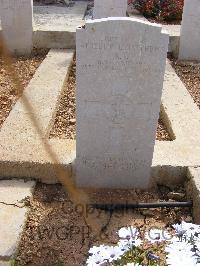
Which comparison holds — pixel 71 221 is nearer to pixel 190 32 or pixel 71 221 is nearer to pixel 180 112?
pixel 180 112

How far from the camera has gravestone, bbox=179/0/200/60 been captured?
5.94 meters

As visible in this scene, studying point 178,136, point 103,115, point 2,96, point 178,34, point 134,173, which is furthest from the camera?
point 178,34

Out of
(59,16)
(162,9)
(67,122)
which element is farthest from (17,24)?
(162,9)

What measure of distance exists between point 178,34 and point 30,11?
2.42 m

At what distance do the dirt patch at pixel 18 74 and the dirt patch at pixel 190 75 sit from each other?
6.83ft

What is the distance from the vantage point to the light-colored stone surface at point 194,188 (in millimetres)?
2950

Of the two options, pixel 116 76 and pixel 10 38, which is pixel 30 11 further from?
pixel 116 76

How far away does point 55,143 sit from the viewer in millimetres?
3523

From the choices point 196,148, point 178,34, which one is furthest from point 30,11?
point 196,148

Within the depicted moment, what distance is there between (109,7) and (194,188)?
415cm

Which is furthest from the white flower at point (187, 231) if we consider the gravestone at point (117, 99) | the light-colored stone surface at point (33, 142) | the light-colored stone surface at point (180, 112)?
the light-colored stone surface at point (180, 112)

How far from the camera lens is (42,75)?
5.11 m

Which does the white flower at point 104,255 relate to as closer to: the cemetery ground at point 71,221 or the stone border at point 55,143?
the cemetery ground at point 71,221

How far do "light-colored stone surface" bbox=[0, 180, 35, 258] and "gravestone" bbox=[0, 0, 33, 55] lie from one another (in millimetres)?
3528
